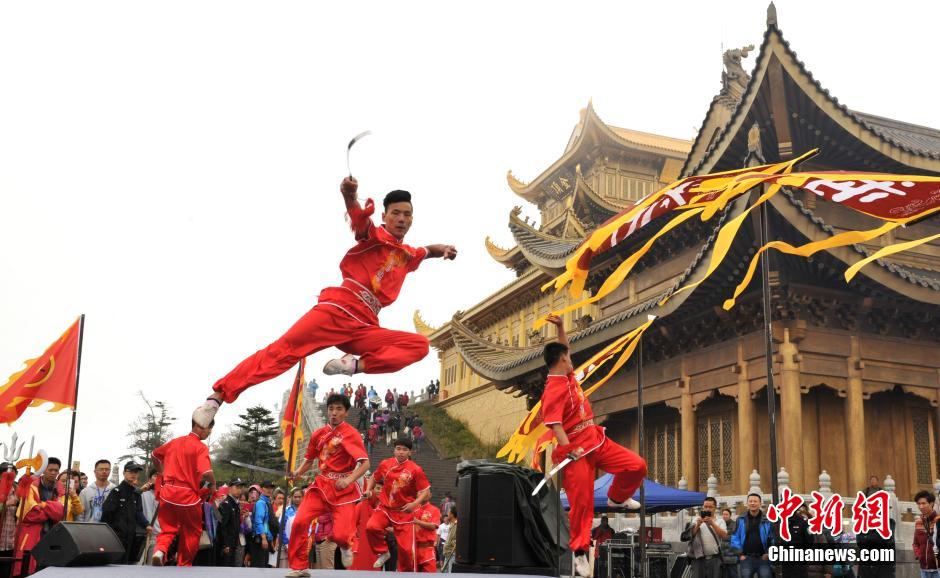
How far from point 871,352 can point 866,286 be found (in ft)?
4.10

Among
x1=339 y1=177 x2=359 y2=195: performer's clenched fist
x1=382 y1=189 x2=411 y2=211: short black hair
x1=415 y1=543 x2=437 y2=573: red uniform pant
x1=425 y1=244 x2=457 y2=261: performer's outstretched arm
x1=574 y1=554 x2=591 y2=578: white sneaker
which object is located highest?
x1=382 y1=189 x2=411 y2=211: short black hair

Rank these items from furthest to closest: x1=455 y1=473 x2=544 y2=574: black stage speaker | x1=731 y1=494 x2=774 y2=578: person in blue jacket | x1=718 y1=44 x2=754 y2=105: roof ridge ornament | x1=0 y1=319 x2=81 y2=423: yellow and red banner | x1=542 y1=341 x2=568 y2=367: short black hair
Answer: x1=718 y1=44 x2=754 y2=105: roof ridge ornament < x1=731 y1=494 x2=774 y2=578: person in blue jacket < x1=0 y1=319 x2=81 y2=423: yellow and red banner < x1=455 y1=473 x2=544 y2=574: black stage speaker < x1=542 y1=341 x2=568 y2=367: short black hair

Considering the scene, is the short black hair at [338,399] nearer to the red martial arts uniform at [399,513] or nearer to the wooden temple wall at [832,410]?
the red martial arts uniform at [399,513]

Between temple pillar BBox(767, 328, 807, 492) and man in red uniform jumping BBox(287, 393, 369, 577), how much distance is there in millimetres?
8432

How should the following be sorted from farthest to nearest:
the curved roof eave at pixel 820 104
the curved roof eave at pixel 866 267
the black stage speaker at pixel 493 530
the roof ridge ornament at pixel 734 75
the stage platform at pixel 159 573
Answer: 1. the roof ridge ornament at pixel 734 75
2. the curved roof eave at pixel 820 104
3. the curved roof eave at pixel 866 267
4. the black stage speaker at pixel 493 530
5. the stage platform at pixel 159 573

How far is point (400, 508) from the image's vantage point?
9.52 meters

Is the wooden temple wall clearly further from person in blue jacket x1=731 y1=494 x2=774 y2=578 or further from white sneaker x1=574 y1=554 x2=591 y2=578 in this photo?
white sneaker x1=574 y1=554 x2=591 y2=578

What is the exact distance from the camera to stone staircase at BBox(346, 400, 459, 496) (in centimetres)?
2820

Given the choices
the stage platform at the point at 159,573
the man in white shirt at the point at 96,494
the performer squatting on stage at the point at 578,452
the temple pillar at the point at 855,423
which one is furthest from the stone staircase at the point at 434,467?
the stage platform at the point at 159,573

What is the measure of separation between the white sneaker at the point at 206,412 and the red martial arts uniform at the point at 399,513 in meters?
3.68

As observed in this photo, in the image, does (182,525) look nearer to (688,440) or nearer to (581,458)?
(581,458)

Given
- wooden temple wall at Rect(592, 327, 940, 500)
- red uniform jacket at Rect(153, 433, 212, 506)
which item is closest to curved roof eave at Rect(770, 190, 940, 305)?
wooden temple wall at Rect(592, 327, 940, 500)

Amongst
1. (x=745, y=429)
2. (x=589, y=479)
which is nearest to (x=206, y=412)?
(x=589, y=479)

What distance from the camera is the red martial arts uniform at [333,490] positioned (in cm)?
712
